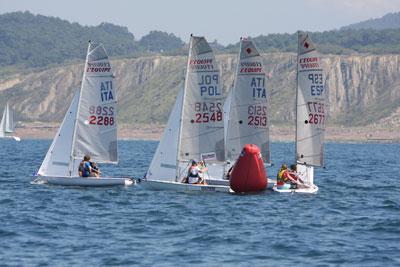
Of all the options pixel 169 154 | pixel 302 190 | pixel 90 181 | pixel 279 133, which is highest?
pixel 279 133

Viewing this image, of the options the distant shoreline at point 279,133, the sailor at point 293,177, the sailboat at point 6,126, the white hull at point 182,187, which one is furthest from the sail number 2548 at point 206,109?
the distant shoreline at point 279,133

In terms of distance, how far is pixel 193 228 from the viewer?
32.6m

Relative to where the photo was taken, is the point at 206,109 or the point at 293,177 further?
the point at 206,109

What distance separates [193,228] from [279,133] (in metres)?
141

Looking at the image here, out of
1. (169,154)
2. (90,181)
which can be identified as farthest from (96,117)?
(169,154)

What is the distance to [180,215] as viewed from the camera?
117ft

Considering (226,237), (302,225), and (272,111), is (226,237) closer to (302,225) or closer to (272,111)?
(302,225)

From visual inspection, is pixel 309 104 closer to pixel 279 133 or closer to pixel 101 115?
pixel 101 115

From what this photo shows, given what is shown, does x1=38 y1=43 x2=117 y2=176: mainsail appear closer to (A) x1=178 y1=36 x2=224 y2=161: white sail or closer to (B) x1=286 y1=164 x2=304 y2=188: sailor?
(A) x1=178 y1=36 x2=224 y2=161: white sail

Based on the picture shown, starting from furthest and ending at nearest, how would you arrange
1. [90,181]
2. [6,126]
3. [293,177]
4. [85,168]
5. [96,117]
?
[6,126] → [96,117] → [85,168] → [90,181] → [293,177]

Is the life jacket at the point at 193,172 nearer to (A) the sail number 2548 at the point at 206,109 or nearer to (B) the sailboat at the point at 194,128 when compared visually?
(B) the sailboat at the point at 194,128

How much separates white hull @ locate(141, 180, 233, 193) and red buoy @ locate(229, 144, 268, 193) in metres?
0.78

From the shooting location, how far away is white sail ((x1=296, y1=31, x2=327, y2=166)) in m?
44.4

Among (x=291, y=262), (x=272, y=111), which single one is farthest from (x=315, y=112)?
(x=272, y=111)
